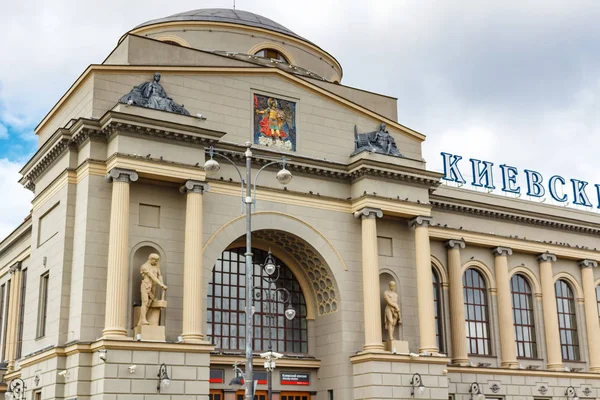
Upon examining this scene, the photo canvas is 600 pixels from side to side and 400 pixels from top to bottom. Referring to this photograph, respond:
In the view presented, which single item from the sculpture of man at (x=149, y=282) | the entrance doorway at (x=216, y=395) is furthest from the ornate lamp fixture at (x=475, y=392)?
the sculpture of man at (x=149, y=282)

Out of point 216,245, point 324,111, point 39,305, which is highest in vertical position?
point 324,111

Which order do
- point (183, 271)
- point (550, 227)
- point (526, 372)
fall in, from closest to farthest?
1. point (183, 271)
2. point (526, 372)
3. point (550, 227)

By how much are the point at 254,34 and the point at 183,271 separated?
16023 mm

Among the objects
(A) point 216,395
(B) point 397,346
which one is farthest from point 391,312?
(A) point 216,395

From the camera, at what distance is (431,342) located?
37469mm

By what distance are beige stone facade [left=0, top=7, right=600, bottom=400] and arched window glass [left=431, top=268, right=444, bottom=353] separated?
7 cm

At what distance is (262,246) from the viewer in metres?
38.8

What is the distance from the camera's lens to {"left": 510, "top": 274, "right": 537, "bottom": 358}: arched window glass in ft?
150

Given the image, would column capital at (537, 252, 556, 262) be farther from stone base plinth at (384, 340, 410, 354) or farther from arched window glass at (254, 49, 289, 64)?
arched window glass at (254, 49, 289, 64)

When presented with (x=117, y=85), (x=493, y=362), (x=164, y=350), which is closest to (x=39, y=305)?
(x=164, y=350)

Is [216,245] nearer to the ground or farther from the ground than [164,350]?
farther from the ground

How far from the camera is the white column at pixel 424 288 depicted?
3747 centimetres

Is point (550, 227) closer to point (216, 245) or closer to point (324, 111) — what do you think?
point (324, 111)

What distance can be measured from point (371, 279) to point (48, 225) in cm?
1429
